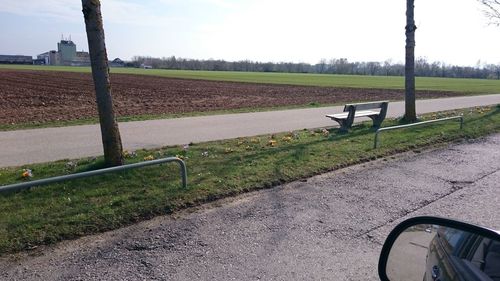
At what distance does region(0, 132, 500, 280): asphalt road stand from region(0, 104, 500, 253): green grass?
9.9 inches

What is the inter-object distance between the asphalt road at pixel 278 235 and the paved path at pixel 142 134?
14.8ft

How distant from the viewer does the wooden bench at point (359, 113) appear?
37.4 ft

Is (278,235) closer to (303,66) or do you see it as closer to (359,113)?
(359,113)

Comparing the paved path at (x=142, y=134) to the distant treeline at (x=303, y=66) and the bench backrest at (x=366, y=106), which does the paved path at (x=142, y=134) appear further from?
the distant treeline at (x=303, y=66)

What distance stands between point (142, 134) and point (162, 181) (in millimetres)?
5275

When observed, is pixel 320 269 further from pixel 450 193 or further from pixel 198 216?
pixel 450 193

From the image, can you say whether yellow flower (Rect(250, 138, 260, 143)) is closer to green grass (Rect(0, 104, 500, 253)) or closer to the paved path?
green grass (Rect(0, 104, 500, 253))

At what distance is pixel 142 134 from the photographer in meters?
11.0

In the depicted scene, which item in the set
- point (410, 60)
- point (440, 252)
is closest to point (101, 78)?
point (440, 252)

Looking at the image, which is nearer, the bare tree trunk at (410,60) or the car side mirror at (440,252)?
the car side mirror at (440,252)

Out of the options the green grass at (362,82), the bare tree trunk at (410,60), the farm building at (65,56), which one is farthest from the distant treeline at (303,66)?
the bare tree trunk at (410,60)

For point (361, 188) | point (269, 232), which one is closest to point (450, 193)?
point (361, 188)

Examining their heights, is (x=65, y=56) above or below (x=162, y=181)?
above

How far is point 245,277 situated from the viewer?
138 inches
